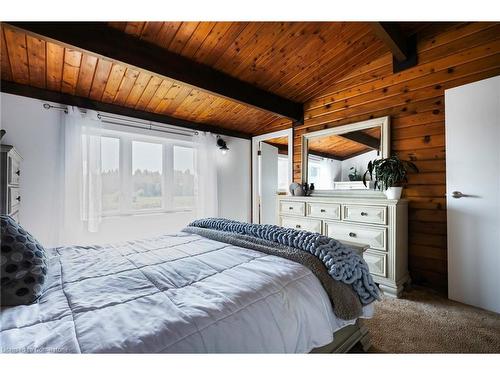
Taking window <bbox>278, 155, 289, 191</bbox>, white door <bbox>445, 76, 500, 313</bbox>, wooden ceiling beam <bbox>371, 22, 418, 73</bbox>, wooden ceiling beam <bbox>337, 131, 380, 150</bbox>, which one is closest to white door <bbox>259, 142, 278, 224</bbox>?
window <bbox>278, 155, 289, 191</bbox>

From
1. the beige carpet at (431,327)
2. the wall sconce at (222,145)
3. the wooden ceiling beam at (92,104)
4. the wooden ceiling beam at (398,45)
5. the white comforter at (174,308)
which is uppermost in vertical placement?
the wooden ceiling beam at (398,45)

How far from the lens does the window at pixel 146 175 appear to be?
3.29 metres

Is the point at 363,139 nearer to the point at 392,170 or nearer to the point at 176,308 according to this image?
the point at 392,170

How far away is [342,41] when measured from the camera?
2.43m

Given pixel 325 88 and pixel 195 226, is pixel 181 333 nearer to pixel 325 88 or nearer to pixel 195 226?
pixel 195 226

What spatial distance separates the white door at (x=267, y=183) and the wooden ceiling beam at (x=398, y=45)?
219cm

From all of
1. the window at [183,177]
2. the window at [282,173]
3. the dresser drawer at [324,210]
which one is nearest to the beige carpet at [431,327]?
the dresser drawer at [324,210]

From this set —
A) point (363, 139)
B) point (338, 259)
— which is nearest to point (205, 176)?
point (363, 139)

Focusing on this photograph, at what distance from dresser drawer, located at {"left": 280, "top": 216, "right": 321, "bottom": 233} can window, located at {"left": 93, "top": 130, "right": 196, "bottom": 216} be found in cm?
159

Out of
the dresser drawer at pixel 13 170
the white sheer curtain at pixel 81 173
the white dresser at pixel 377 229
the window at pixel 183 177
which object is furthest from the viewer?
the window at pixel 183 177

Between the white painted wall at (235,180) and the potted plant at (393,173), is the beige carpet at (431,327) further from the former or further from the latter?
the white painted wall at (235,180)

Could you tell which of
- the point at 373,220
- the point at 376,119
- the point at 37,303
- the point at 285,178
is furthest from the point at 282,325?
the point at 285,178

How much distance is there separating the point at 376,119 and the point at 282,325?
273 cm

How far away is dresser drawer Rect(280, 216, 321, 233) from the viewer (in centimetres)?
285
